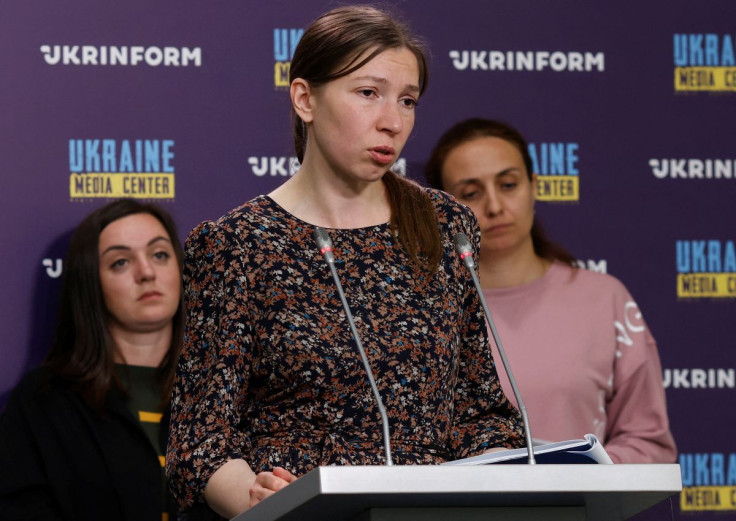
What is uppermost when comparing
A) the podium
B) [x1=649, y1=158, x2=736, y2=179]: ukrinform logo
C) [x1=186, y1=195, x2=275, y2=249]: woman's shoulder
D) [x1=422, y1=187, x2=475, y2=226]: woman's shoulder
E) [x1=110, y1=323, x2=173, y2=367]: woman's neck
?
[x1=649, y1=158, x2=736, y2=179]: ukrinform logo

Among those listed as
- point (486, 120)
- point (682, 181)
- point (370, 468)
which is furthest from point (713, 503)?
point (370, 468)

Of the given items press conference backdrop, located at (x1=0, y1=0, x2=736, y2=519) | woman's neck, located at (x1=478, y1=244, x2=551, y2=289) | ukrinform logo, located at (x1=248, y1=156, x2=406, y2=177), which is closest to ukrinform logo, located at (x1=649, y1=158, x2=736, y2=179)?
press conference backdrop, located at (x1=0, y1=0, x2=736, y2=519)

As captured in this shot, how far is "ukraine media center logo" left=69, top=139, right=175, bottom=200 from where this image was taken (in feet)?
12.4

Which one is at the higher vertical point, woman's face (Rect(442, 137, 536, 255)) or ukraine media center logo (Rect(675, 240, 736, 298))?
woman's face (Rect(442, 137, 536, 255))

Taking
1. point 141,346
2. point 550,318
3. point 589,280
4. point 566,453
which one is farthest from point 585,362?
point 566,453

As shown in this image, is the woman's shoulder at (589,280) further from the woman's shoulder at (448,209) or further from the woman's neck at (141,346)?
the woman's shoulder at (448,209)

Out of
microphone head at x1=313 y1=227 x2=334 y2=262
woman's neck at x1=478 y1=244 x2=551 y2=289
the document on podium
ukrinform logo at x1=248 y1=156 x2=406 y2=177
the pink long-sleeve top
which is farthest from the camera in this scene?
ukrinform logo at x1=248 y1=156 x2=406 y2=177

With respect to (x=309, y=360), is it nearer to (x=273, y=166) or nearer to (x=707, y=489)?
(x=273, y=166)

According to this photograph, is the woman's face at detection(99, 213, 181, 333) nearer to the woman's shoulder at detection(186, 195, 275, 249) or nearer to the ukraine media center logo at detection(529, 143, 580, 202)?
the ukraine media center logo at detection(529, 143, 580, 202)

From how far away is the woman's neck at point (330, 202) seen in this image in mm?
2117

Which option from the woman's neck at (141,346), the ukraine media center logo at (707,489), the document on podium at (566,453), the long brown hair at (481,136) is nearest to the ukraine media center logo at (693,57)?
the long brown hair at (481,136)

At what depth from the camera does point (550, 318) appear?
11.9 ft

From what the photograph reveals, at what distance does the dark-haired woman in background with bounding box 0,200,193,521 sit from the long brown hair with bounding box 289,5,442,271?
1671mm

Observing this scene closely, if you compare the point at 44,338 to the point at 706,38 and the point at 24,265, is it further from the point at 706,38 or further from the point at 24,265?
the point at 706,38
